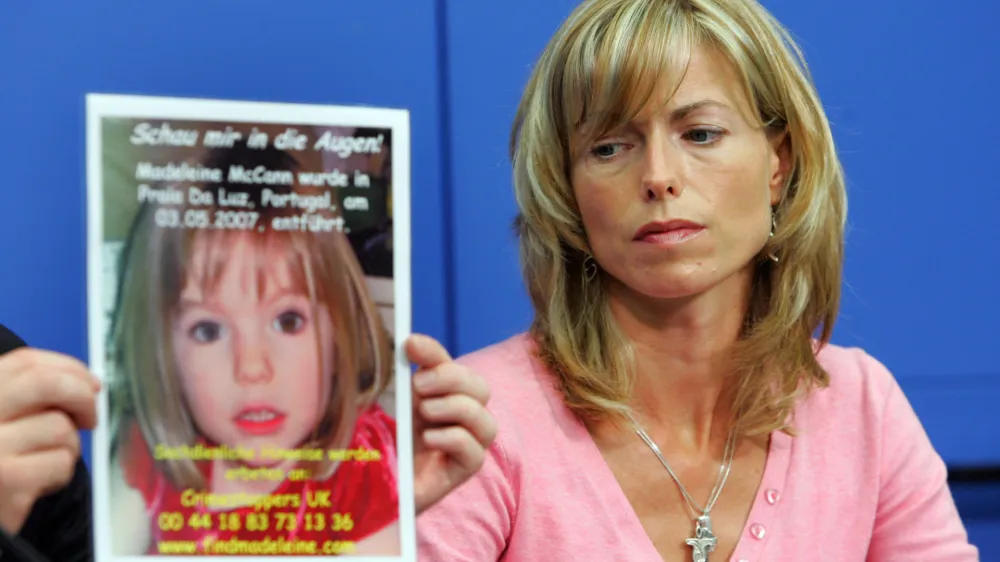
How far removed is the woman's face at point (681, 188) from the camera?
1.04 metres

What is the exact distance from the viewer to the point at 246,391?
672 mm

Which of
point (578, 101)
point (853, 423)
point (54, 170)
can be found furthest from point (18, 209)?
point (853, 423)

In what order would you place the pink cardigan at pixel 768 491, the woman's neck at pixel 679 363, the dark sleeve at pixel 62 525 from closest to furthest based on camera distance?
the dark sleeve at pixel 62 525 → the pink cardigan at pixel 768 491 → the woman's neck at pixel 679 363

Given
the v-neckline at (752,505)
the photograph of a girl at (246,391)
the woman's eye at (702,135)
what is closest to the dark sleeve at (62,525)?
the photograph of a girl at (246,391)

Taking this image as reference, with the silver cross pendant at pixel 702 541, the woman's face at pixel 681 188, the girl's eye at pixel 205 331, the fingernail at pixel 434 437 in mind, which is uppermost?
the woman's face at pixel 681 188

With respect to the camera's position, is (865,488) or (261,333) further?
(865,488)

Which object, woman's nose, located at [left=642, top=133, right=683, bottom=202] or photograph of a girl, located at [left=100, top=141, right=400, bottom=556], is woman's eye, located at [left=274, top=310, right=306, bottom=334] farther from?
woman's nose, located at [left=642, top=133, right=683, bottom=202]

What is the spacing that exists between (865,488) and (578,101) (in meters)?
0.48

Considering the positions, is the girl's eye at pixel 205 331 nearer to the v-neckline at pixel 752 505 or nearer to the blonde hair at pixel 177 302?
the blonde hair at pixel 177 302

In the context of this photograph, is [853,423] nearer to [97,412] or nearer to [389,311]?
[389,311]

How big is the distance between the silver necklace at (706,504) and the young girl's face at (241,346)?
0.50 metres

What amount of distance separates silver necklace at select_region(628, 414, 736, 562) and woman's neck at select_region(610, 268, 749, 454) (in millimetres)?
15

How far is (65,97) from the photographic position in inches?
47.0

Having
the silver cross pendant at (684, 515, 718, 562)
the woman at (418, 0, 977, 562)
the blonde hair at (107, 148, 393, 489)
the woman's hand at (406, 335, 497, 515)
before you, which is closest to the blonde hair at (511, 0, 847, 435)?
the woman at (418, 0, 977, 562)
